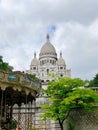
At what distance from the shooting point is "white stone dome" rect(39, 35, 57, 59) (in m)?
126

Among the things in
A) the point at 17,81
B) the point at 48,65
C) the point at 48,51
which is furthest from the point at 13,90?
the point at 48,65

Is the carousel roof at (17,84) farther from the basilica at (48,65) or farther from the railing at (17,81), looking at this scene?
the basilica at (48,65)

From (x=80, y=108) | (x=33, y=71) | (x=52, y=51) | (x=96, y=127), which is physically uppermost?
(x=52, y=51)

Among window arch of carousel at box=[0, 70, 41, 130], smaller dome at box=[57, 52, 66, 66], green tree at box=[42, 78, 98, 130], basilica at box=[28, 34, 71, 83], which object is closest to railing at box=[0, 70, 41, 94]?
window arch of carousel at box=[0, 70, 41, 130]

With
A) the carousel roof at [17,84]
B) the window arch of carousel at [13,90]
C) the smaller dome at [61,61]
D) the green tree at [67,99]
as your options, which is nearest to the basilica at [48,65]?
the smaller dome at [61,61]

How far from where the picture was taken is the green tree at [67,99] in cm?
2489

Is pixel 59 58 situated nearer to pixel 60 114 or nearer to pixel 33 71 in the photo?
pixel 33 71

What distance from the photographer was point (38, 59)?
134 meters

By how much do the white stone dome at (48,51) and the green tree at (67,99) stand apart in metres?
99.4

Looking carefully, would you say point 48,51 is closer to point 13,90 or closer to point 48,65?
point 48,65

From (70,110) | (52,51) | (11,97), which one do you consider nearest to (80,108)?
(70,110)

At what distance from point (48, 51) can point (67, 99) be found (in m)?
101

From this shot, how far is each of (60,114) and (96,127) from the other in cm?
322

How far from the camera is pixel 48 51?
125875 mm
